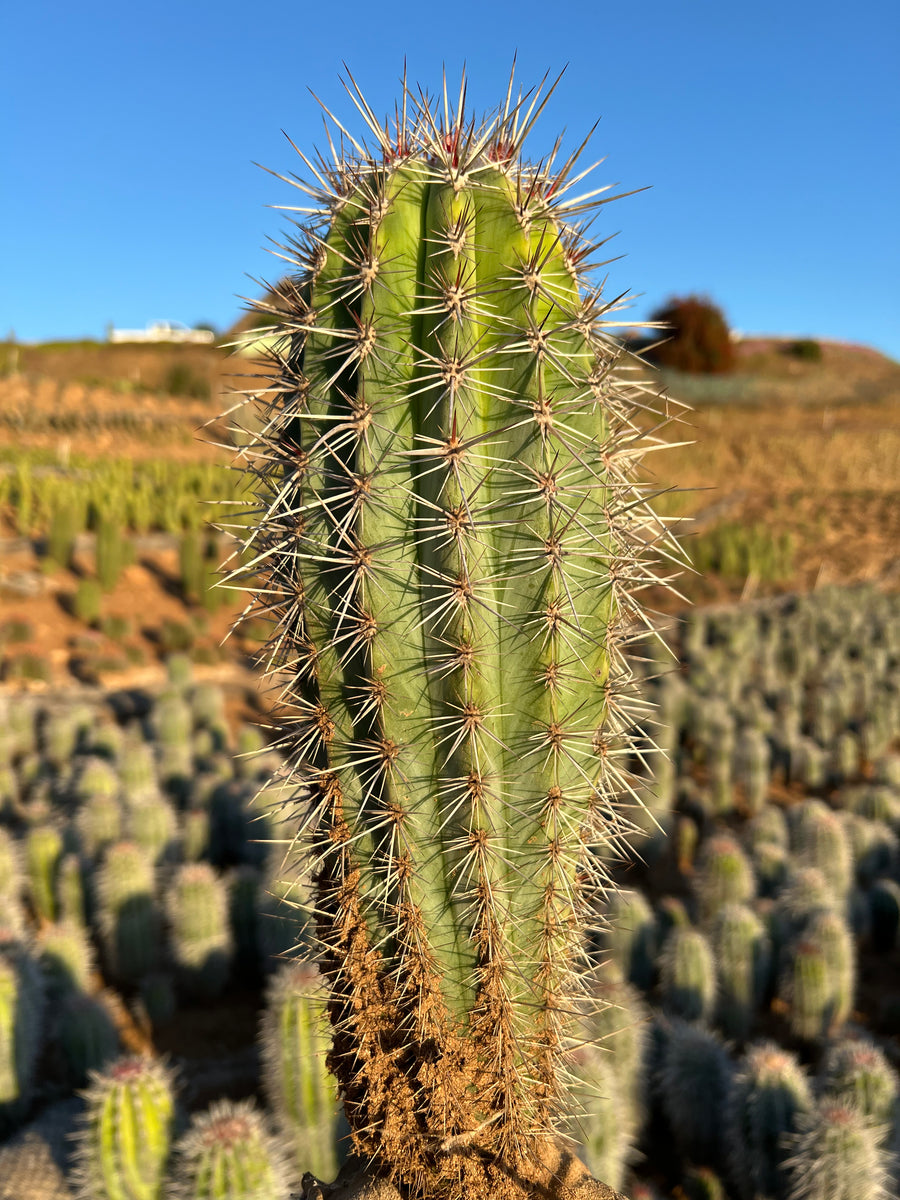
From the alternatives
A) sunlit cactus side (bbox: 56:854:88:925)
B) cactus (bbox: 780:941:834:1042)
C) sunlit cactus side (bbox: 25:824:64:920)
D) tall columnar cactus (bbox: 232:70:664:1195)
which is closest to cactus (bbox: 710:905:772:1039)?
cactus (bbox: 780:941:834:1042)

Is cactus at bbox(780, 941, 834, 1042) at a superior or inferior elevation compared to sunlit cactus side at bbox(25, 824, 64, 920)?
inferior

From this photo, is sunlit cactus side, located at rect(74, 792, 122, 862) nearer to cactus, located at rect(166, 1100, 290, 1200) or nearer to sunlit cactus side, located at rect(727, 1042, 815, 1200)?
cactus, located at rect(166, 1100, 290, 1200)

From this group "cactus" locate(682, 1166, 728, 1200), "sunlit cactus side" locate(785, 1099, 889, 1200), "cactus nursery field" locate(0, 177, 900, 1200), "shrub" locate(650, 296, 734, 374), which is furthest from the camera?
"shrub" locate(650, 296, 734, 374)

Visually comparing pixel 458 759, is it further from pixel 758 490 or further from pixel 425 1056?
pixel 758 490

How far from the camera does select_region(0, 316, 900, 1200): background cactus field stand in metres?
2.64

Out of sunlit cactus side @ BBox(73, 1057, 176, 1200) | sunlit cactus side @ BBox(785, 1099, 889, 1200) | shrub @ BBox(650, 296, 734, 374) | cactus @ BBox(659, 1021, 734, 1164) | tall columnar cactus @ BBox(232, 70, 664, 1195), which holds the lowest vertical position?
cactus @ BBox(659, 1021, 734, 1164)

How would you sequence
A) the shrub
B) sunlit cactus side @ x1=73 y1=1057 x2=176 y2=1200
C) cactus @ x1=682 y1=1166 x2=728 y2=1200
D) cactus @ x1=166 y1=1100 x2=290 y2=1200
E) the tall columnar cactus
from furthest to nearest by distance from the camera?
the shrub
cactus @ x1=682 y1=1166 x2=728 y2=1200
sunlit cactus side @ x1=73 y1=1057 x2=176 y2=1200
cactus @ x1=166 y1=1100 x2=290 y2=1200
the tall columnar cactus

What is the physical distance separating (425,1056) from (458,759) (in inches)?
21.7

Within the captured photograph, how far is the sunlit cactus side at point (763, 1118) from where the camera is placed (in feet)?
9.40

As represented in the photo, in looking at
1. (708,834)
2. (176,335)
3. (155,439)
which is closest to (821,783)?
(708,834)

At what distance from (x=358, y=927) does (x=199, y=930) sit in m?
2.74

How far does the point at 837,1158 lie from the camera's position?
8.36 ft

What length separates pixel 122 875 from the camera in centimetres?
421

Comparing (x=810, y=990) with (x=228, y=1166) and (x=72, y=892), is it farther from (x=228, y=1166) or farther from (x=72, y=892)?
(x=72, y=892)
